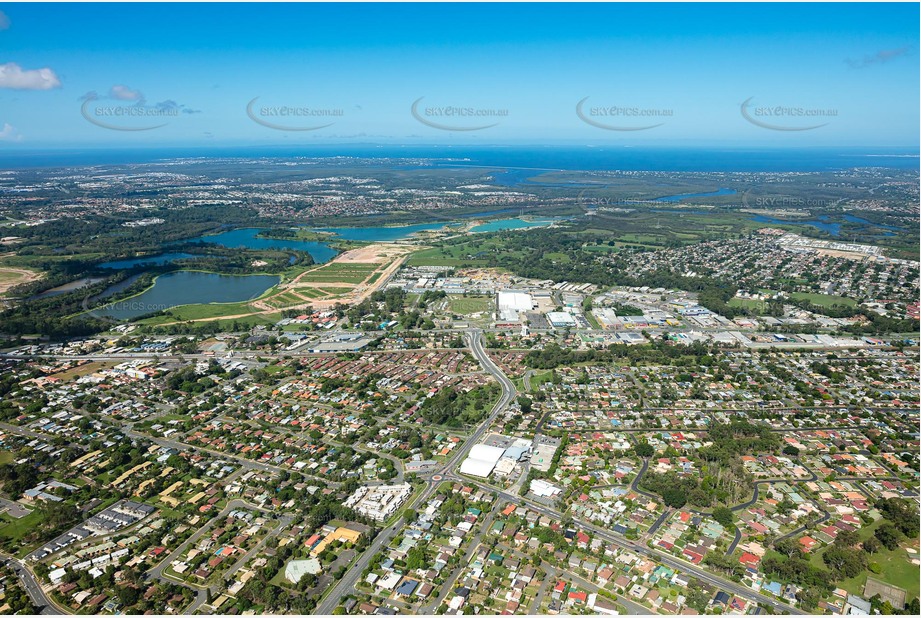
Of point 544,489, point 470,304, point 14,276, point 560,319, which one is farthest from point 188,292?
point 544,489

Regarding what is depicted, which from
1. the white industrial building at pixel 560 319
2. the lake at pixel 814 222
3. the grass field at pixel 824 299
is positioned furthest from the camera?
the lake at pixel 814 222

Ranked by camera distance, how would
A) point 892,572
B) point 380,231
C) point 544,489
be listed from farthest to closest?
point 380,231 → point 544,489 → point 892,572

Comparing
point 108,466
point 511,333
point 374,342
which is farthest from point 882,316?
point 108,466

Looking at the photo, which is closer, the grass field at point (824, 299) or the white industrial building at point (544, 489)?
the white industrial building at point (544, 489)

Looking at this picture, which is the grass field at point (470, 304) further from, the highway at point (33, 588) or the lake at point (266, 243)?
the highway at point (33, 588)

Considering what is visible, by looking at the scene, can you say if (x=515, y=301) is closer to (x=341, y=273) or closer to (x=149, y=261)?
(x=341, y=273)

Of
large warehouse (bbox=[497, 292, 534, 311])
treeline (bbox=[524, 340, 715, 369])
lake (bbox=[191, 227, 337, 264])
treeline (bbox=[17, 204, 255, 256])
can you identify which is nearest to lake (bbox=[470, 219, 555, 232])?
lake (bbox=[191, 227, 337, 264])

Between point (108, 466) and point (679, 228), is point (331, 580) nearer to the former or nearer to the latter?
point (108, 466)

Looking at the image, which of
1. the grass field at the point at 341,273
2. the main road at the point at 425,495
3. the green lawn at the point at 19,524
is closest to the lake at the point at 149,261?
the grass field at the point at 341,273

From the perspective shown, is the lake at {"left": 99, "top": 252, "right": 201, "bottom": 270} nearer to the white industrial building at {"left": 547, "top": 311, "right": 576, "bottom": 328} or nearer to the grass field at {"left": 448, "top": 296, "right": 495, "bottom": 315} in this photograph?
the grass field at {"left": 448, "top": 296, "right": 495, "bottom": 315}
